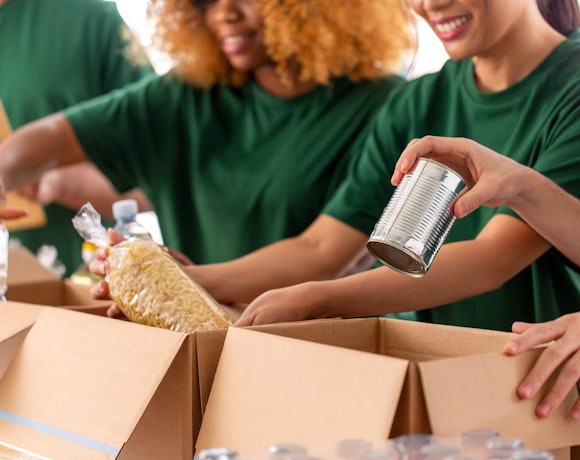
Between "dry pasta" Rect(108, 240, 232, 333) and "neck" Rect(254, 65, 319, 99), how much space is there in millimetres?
900

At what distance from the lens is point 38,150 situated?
2.50 meters

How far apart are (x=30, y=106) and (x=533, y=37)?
198cm

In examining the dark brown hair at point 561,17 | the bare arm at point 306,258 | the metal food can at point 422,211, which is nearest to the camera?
the metal food can at point 422,211

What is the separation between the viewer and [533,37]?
1594 millimetres

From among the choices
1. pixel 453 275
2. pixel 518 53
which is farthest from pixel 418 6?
pixel 453 275

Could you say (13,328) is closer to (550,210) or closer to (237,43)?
(550,210)

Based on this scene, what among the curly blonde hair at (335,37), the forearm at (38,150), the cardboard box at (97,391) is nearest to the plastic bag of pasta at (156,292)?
the cardboard box at (97,391)

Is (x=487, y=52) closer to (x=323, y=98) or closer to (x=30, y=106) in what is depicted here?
(x=323, y=98)

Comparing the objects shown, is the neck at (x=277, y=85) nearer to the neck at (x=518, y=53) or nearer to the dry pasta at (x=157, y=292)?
the neck at (x=518, y=53)

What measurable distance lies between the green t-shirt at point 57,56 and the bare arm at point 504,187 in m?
1.94

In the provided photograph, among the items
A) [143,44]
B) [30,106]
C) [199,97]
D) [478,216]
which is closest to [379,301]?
[478,216]

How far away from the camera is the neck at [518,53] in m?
1.59

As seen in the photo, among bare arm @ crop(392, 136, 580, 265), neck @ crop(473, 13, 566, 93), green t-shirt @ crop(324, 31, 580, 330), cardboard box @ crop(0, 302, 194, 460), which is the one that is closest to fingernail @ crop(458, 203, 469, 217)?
bare arm @ crop(392, 136, 580, 265)

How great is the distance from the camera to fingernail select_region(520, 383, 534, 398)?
964mm
